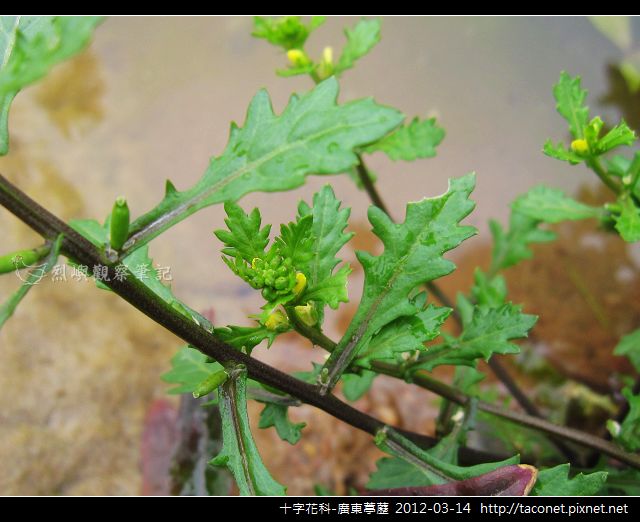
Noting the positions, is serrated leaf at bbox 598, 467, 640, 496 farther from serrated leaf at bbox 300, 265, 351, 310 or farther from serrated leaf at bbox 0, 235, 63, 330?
serrated leaf at bbox 0, 235, 63, 330

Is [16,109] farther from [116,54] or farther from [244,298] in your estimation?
[244,298]

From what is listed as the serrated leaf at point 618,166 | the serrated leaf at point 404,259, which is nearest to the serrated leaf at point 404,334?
the serrated leaf at point 404,259

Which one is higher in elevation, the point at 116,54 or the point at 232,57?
the point at 116,54

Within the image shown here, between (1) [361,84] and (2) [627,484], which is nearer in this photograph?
(2) [627,484]

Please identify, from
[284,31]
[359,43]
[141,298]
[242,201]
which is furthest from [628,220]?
[242,201]

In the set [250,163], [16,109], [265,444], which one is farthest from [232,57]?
[250,163]

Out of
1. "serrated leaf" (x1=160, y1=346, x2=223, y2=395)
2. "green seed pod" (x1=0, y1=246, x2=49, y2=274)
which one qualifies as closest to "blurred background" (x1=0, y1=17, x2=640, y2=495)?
"serrated leaf" (x1=160, y1=346, x2=223, y2=395)
